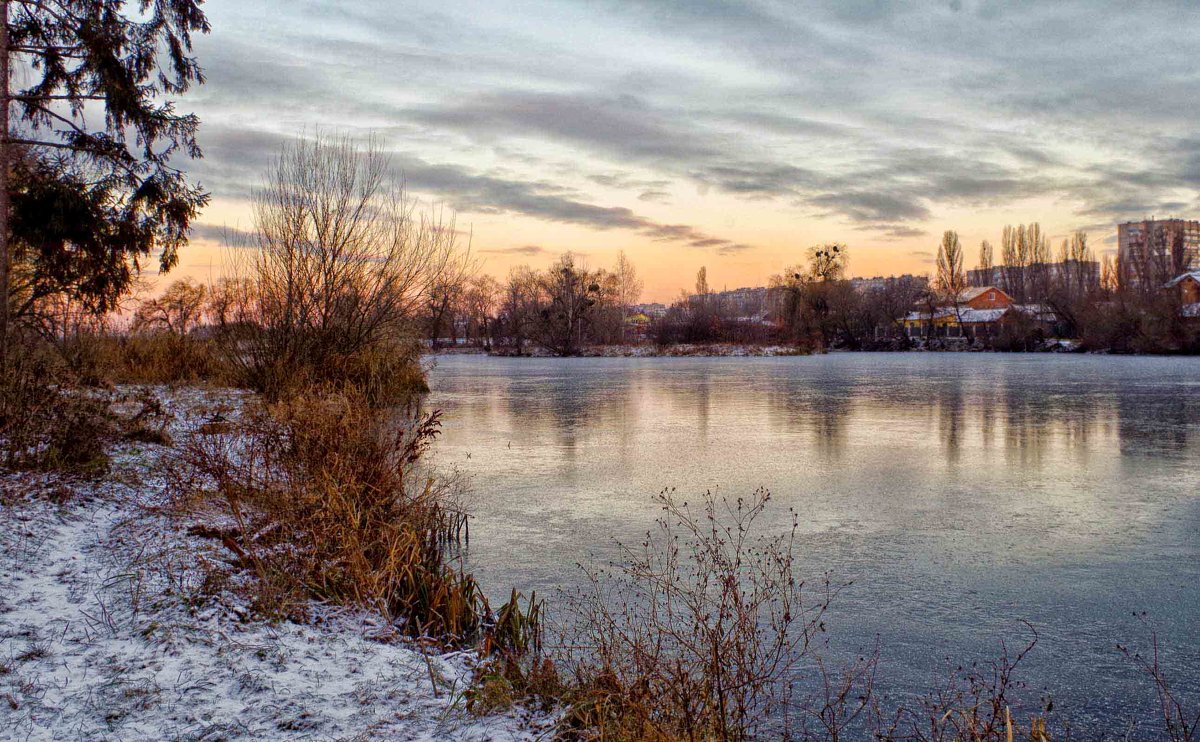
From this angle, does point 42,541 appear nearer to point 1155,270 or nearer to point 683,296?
point 1155,270

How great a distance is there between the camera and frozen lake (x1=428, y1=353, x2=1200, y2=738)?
4.81 meters

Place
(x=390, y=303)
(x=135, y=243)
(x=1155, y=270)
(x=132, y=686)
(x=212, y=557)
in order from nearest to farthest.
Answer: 1. (x=132, y=686)
2. (x=212, y=557)
3. (x=135, y=243)
4. (x=390, y=303)
5. (x=1155, y=270)

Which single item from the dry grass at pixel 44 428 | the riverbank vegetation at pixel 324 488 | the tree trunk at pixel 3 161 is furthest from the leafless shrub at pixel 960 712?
the tree trunk at pixel 3 161

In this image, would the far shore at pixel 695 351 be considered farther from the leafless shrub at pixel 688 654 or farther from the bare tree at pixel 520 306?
the leafless shrub at pixel 688 654

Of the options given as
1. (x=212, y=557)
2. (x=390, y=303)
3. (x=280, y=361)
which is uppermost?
(x=390, y=303)

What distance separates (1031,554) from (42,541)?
7103 millimetres

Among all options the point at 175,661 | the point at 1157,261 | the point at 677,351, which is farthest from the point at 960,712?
the point at 1157,261

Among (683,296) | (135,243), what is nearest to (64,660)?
(135,243)

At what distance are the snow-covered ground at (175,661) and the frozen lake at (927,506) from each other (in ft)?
5.77

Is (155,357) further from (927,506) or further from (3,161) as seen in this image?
(927,506)

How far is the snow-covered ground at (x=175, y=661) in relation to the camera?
3348 mm

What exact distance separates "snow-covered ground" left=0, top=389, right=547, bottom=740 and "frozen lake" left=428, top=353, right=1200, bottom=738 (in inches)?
69.3

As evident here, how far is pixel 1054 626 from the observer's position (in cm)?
→ 497

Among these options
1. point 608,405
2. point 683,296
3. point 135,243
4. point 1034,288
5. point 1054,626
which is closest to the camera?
point 1054,626
